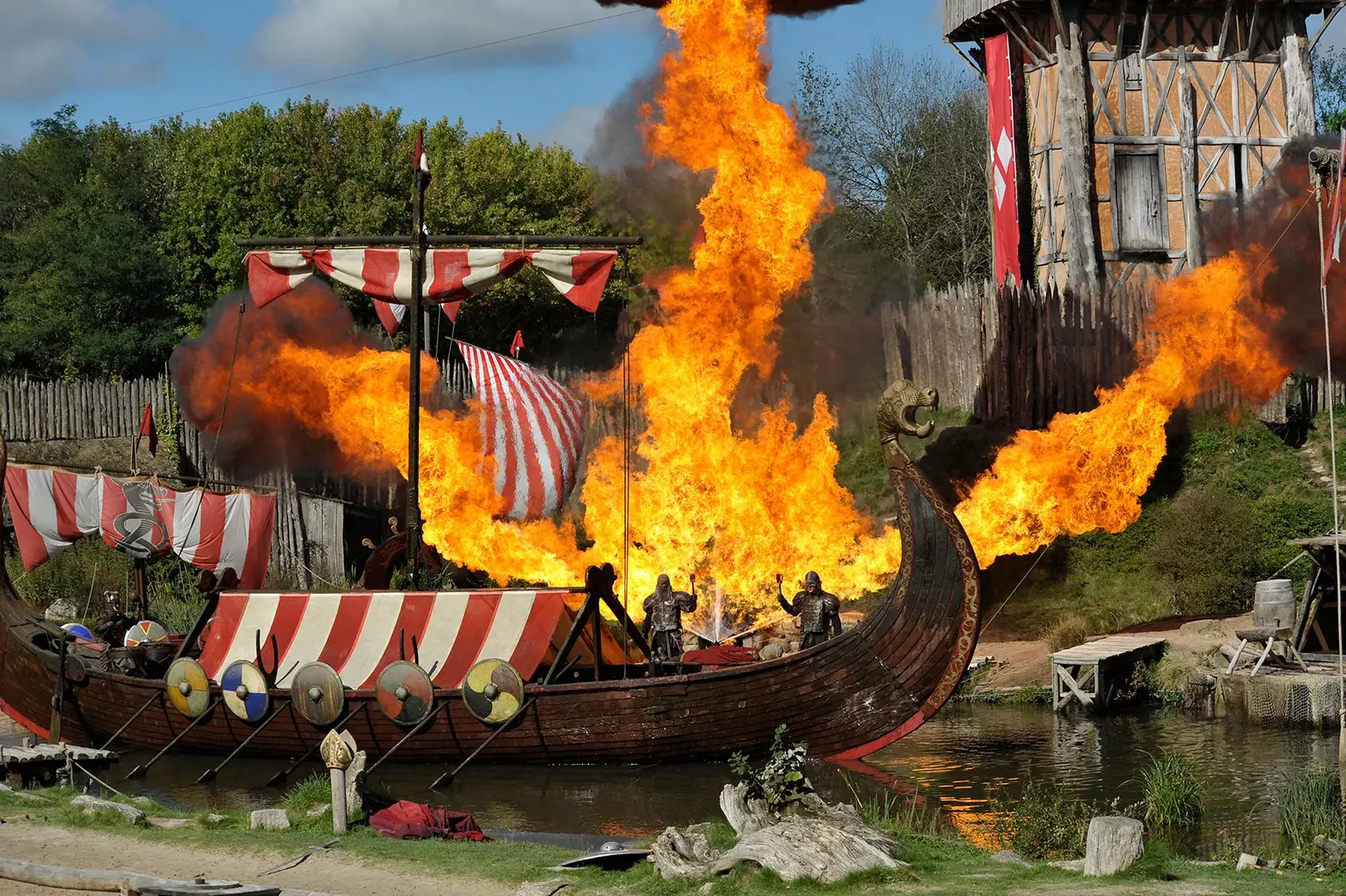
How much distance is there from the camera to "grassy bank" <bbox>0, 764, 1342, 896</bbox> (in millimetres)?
10867

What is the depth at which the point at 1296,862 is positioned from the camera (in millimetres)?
11656

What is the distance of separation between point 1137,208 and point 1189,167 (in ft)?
4.44

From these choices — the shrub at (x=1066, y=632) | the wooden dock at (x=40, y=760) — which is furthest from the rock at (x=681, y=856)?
the shrub at (x=1066, y=632)

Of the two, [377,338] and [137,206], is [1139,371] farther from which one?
[137,206]

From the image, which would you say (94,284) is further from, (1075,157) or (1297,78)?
(1297,78)

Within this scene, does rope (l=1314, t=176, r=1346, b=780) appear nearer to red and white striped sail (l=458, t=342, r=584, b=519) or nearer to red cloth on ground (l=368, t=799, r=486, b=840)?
red cloth on ground (l=368, t=799, r=486, b=840)

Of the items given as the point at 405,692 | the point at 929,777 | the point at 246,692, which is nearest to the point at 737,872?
the point at 929,777

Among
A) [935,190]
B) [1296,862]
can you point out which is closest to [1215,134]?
[935,190]

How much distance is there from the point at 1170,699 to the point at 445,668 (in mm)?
10111

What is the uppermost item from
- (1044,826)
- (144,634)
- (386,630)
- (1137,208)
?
(1137,208)

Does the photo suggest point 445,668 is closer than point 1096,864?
No

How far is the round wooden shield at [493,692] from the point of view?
1898 centimetres

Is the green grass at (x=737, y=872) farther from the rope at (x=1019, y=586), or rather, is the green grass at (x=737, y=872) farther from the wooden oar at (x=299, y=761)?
the rope at (x=1019, y=586)

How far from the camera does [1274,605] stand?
21984 mm
